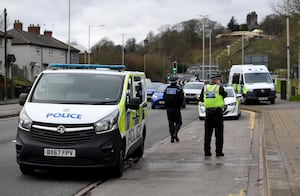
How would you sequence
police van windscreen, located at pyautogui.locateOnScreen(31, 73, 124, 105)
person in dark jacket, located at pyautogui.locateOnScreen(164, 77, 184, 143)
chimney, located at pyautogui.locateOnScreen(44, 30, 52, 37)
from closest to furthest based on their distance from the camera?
police van windscreen, located at pyautogui.locateOnScreen(31, 73, 124, 105) < person in dark jacket, located at pyautogui.locateOnScreen(164, 77, 184, 143) < chimney, located at pyautogui.locateOnScreen(44, 30, 52, 37)

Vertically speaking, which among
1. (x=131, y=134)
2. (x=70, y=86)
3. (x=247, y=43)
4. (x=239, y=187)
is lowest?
(x=239, y=187)

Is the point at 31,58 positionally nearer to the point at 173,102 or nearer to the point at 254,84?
the point at 254,84

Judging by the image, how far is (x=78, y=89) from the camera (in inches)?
390

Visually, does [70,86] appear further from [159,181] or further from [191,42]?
[191,42]

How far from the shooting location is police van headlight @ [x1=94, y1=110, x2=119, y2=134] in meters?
8.91

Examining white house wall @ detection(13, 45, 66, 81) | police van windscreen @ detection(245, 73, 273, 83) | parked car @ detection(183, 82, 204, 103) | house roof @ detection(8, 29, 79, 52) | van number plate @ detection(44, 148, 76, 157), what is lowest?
van number plate @ detection(44, 148, 76, 157)

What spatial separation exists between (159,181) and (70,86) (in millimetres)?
2337

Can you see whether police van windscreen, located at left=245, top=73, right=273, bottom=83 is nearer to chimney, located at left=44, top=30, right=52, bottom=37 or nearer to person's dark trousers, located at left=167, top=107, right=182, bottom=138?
person's dark trousers, located at left=167, top=107, right=182, bottom=138

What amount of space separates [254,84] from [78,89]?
94.1ft

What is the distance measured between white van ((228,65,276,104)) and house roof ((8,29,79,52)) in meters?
38.9

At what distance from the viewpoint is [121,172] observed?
9688 millimetres

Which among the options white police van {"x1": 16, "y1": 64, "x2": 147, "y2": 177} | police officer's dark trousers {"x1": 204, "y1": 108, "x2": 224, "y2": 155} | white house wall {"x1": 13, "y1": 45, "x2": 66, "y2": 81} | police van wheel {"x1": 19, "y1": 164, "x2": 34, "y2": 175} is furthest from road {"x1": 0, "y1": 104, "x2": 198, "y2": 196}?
white house wall {"x1": 13, "y1": 45, "x2": 66, "y2": 81}

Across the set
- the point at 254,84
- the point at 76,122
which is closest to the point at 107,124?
the point at 76,122

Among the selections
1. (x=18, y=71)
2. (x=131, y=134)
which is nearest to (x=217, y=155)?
(x=131, y=134)
